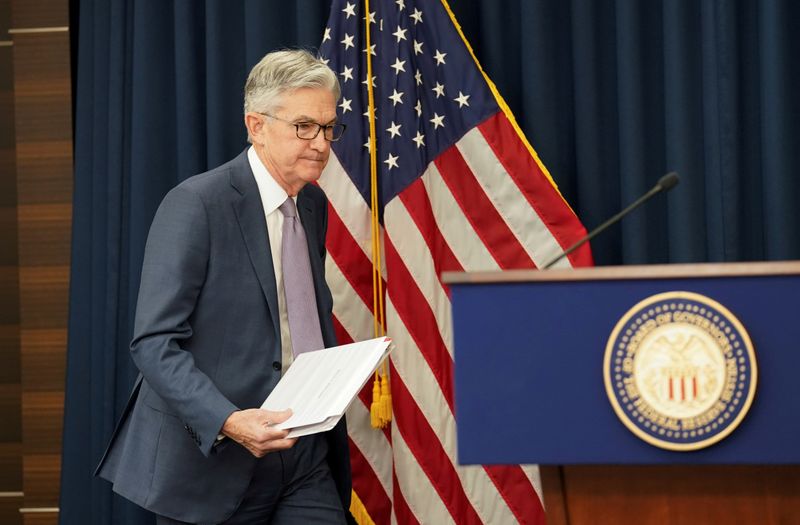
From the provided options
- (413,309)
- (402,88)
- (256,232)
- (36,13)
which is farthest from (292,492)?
(36,13)

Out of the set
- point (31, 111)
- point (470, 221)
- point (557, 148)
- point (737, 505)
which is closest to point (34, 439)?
point (31, 111)

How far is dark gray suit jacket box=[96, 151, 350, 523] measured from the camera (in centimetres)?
237

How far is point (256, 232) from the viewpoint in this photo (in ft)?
8.32

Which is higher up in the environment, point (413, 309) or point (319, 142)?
point (319, 142)

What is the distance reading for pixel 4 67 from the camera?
4.19 meters

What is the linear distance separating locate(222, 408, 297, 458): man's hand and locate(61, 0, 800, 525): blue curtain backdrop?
1.71 m

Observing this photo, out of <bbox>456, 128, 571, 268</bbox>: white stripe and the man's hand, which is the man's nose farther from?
<bbox>456, 128, 571, 268</bbox>: white stripe

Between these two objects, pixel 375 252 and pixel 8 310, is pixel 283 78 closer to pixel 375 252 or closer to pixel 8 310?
pixel 375 252

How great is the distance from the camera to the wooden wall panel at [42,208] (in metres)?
4.12


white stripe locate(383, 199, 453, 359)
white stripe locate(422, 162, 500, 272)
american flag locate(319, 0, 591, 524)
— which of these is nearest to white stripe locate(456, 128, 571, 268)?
american flag locate(319, 0, 591, 524)

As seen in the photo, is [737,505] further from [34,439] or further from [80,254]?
[34,439]

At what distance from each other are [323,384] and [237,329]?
314mm

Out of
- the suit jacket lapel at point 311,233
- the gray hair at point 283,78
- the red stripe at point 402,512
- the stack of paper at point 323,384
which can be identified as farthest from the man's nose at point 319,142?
the red stripe at point 402,512

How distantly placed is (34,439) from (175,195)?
2.07 m
